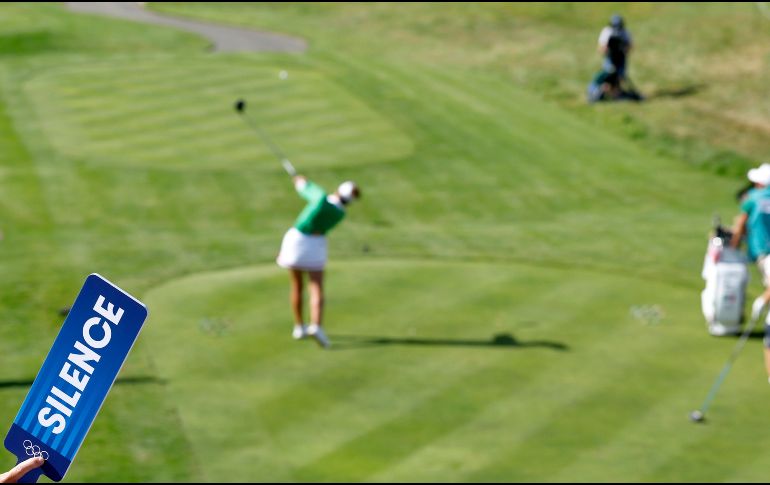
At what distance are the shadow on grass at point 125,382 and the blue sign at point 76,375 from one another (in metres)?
7.21

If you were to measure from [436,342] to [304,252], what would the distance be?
1782 mm

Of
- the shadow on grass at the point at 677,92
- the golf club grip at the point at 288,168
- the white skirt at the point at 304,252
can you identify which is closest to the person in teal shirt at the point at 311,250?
the white skirt at the point at 304,252

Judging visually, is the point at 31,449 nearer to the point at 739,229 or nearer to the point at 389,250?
the point at 739,229

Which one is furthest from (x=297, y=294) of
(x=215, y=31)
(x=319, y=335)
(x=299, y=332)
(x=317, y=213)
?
(x=215, y=31)

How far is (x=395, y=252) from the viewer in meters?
18.9

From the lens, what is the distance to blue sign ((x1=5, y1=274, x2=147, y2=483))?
6.38 metres

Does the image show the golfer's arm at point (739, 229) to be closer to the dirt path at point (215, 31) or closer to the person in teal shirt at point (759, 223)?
the person in teal shirt at point (759, 223)

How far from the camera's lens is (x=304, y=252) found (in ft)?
49.0

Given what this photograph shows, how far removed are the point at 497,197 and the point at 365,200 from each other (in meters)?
2.48

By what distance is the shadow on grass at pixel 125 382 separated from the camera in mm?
13664

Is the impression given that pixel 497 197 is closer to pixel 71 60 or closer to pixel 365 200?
pixel 365 200

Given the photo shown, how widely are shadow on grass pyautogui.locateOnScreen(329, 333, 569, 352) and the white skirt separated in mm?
864

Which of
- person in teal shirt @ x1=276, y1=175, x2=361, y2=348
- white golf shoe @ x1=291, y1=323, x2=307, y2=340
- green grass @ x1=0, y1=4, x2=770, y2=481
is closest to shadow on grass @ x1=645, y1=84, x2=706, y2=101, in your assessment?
green grass @ x1=0, y1=4, x2=770, y2=481

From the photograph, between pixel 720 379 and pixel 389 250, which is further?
pixel 389 250
